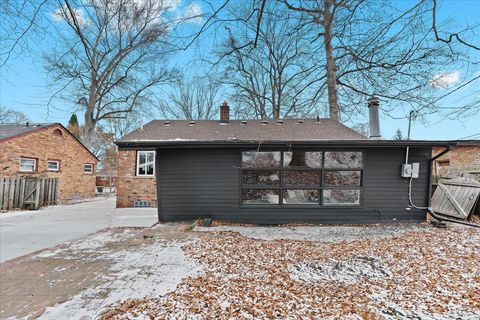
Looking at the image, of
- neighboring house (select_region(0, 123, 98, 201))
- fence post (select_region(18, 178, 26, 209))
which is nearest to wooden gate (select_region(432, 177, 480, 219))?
fence post (select_region(18, 178, 26, 209))

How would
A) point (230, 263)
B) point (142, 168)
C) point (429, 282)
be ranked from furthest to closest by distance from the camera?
point (142, 168) → point (230, 263) → point (429, 282)

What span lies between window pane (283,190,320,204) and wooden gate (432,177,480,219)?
403cm

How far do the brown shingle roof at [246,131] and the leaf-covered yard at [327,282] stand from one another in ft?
12.9

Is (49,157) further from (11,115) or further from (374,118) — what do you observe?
(11,115)

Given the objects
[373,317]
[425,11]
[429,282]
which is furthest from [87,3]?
[429,282]

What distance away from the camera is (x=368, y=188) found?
7.39m

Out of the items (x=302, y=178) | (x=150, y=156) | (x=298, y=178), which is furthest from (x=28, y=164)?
(x=302, y=178)

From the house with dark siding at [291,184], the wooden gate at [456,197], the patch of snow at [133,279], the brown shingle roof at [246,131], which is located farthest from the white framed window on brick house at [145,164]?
the wooden gate at [456,197]

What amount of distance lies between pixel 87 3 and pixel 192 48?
1254mm

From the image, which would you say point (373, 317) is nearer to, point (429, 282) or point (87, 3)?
point (429, 282)

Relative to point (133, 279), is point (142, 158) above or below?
above

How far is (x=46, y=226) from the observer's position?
7.39 metres

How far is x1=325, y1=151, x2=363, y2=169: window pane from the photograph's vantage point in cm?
741

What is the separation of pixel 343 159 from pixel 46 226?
887 centimetres
